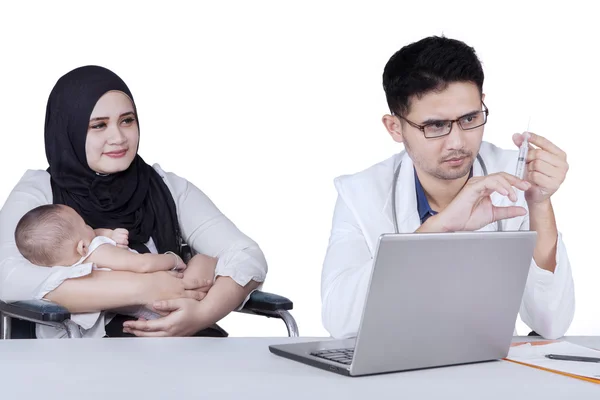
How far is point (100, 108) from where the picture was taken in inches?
106

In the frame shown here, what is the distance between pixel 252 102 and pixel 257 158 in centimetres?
30

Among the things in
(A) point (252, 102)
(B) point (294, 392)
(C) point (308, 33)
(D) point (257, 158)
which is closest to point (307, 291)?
(D) point (257, 158)

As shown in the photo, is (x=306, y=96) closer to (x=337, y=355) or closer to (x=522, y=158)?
(x=522, y=158)

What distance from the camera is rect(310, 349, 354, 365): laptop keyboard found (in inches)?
61.1

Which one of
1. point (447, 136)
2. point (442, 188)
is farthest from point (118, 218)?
point (447, 136)

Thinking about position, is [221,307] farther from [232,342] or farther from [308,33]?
[308,33]

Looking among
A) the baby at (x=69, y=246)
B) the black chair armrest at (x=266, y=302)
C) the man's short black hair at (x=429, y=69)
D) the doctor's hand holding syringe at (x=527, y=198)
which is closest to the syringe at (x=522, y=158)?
the doctor's hand holding syringe at (x=527, y=198)

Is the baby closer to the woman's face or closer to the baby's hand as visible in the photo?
the baby's hand

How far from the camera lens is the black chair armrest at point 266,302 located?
2.52 meters

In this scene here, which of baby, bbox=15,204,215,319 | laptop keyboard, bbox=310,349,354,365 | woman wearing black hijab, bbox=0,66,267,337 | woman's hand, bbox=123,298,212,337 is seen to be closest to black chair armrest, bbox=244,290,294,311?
woman wearing black hijab, bbox=0,66,267,337

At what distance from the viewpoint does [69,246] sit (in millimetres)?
2516

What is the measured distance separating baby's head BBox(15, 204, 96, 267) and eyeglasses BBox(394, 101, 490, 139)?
108cm

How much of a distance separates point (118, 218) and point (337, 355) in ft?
4.61

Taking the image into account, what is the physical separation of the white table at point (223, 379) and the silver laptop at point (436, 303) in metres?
0.03
